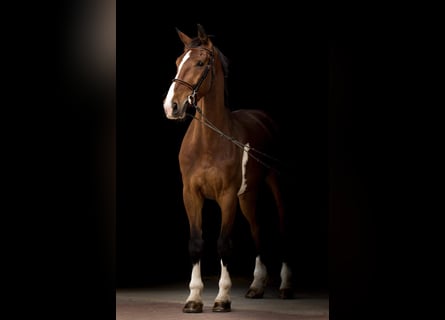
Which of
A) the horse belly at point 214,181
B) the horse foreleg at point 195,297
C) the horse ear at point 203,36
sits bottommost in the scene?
the horse foreleg at point 195,297

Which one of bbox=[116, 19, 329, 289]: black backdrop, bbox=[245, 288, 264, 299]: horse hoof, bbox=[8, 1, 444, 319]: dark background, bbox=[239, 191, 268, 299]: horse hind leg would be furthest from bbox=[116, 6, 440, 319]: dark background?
bbox=[8, 1, 444, 319]: dark background

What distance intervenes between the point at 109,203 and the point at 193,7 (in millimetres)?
4752

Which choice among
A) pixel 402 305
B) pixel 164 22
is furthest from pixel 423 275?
pixel 164 22

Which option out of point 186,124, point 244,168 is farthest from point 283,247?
point 186,124

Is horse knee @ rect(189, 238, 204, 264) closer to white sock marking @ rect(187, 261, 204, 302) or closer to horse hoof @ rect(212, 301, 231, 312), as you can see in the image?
white sock marking @ rect(187, 261, 204, 302)

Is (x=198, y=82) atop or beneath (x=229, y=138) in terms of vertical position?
atop

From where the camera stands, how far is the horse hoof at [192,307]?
7152mm

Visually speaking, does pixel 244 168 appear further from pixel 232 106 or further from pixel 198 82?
pixel 232 106

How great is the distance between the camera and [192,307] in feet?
23.5

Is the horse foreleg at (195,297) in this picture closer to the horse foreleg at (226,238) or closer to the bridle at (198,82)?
the horse foreleg at (226,238)

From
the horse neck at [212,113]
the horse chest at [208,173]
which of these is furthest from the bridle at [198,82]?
the horse chest at [208,173]

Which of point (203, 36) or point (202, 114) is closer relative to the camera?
point (203, 36)

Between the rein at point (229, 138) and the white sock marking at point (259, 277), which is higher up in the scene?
the rein at point (229, 138)

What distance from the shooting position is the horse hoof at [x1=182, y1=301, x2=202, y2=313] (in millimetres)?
7152
